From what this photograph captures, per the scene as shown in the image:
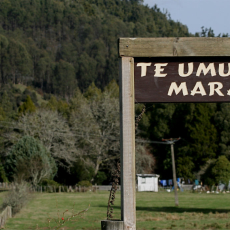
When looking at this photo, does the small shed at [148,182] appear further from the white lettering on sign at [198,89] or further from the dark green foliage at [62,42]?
the dark green foliage at [62,42]

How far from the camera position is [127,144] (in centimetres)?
393

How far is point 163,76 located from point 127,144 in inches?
26.3

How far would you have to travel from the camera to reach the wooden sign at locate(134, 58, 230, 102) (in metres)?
3.93

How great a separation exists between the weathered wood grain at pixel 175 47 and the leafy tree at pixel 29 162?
136ft

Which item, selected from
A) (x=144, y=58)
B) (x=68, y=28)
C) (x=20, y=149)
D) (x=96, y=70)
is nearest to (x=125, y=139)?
(x=144, y=58)

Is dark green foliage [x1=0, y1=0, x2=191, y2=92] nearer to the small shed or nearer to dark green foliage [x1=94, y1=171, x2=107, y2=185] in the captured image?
dark green foliage [x1=94, y1=171, x2=107, y2=185]

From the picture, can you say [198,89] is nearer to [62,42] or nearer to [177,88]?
[177,88]

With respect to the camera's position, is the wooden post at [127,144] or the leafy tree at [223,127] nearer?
the wooden post at [127,144]

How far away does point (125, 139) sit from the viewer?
3.93m

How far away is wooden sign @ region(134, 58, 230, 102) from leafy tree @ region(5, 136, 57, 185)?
41328mm

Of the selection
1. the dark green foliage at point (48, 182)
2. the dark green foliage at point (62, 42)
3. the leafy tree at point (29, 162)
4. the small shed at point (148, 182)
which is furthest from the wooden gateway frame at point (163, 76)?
the dark green foliage at point (62, 42)

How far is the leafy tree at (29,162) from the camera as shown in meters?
44.9

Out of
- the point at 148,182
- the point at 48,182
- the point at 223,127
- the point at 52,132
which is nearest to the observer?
the point at 48,182

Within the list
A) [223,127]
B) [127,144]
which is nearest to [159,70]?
[127,144]
